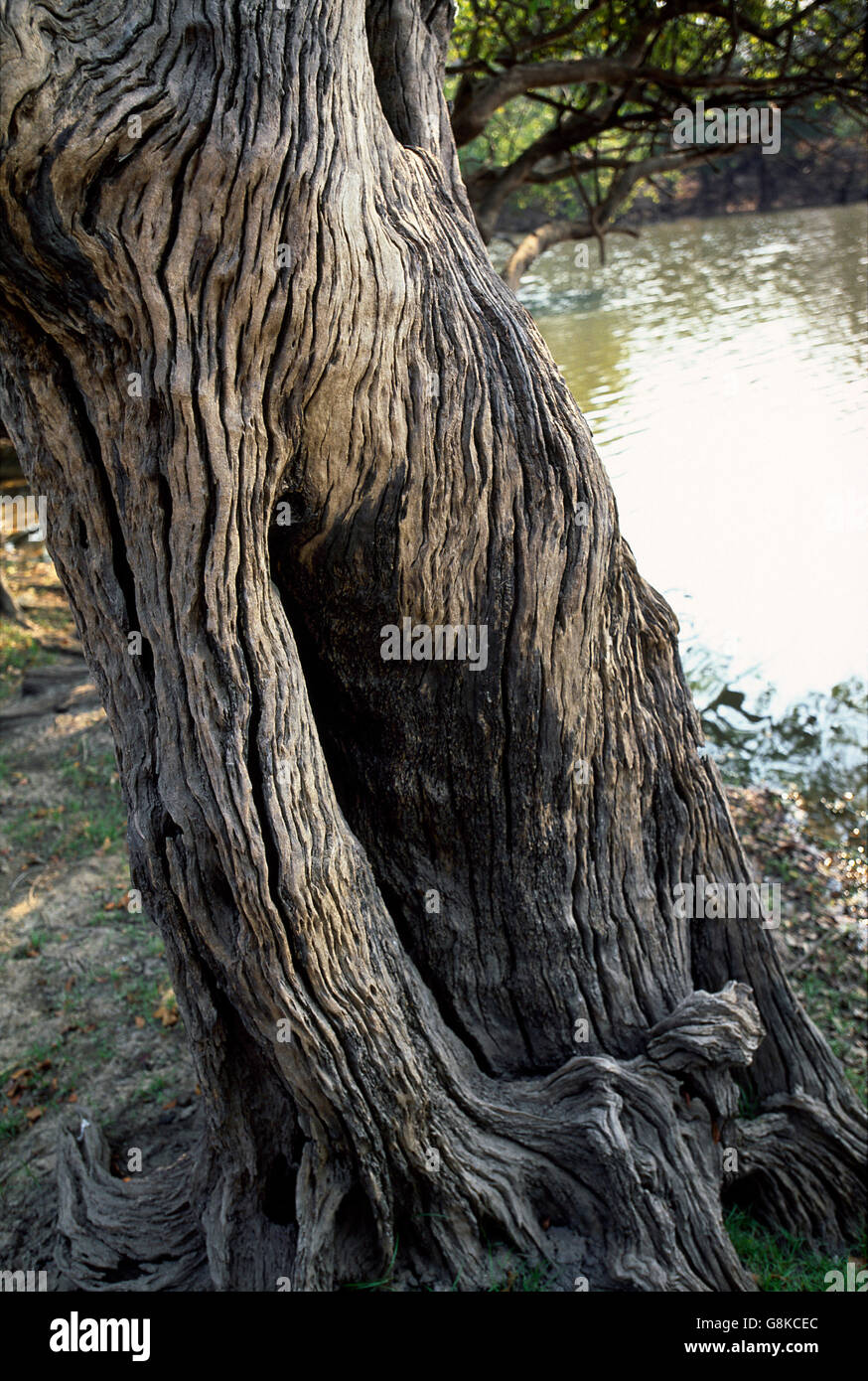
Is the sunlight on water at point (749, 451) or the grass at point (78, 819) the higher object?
the sunlight on water at point (749, 451)

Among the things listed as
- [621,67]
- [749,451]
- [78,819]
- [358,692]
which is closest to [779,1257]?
[358,692]

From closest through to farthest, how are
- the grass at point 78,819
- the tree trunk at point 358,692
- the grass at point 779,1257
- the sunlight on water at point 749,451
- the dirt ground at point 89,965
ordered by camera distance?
the tree trunk at point 358,692
the grass at point 779,1257
the dirt ground at point 89,965
the grass at point 78,819
the sunlight on water at point 749,451

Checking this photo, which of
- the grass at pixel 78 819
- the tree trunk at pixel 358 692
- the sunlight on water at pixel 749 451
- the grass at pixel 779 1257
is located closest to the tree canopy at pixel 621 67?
the sunlight on water at pixel 749 451

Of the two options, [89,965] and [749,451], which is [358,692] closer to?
[89,965]

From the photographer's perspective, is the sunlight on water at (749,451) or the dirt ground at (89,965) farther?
the sunlight on water at (749,451)

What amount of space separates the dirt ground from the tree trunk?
529mm

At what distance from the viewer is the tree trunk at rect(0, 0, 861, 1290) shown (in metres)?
2.36

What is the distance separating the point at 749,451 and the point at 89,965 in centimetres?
865

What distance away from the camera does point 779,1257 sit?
3.69m

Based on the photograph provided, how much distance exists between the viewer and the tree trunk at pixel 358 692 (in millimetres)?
2363

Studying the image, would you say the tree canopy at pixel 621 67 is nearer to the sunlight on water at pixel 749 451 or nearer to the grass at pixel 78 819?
the sunlight on water at pixel 749 451

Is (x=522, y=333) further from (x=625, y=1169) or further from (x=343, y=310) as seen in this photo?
(x=625, y=1169)

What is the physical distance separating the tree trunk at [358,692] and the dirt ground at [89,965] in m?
0.53
